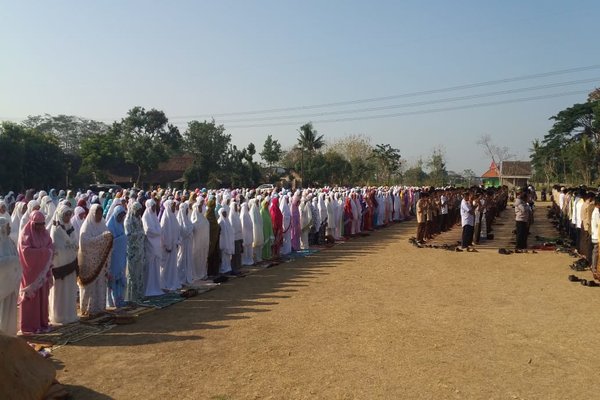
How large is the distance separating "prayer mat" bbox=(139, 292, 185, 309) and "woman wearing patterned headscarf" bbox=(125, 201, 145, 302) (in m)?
0.18

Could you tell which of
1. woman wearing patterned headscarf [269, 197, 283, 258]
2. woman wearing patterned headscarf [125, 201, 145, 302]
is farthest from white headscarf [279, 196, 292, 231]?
woman wearing patterned headscarf [125, 201, 145, 302]

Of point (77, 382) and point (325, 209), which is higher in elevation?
point (325, 209)

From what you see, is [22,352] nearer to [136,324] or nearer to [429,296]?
[136,324]

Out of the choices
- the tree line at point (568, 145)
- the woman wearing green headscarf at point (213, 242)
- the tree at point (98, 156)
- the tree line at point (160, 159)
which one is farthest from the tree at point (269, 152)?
the woman wearing green headscarf at point (213, 242)

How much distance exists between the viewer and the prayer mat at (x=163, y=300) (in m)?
7.88

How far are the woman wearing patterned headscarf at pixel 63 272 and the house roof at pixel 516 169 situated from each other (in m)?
61.6

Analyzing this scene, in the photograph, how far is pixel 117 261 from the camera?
7516mm

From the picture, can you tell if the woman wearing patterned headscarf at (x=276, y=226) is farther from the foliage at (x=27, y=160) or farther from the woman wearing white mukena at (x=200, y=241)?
the foliage at (x=27, y=160)

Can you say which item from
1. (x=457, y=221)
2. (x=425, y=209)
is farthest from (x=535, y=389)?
(x=457, y=221)

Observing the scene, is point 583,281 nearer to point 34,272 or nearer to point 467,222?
point 467,222

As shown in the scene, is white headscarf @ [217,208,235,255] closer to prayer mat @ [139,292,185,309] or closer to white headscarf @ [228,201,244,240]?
white headscarf @ [228,201,244,240]

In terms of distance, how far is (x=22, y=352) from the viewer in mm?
4098

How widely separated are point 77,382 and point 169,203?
15.3 ft

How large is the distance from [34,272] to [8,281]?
0.73 meters
